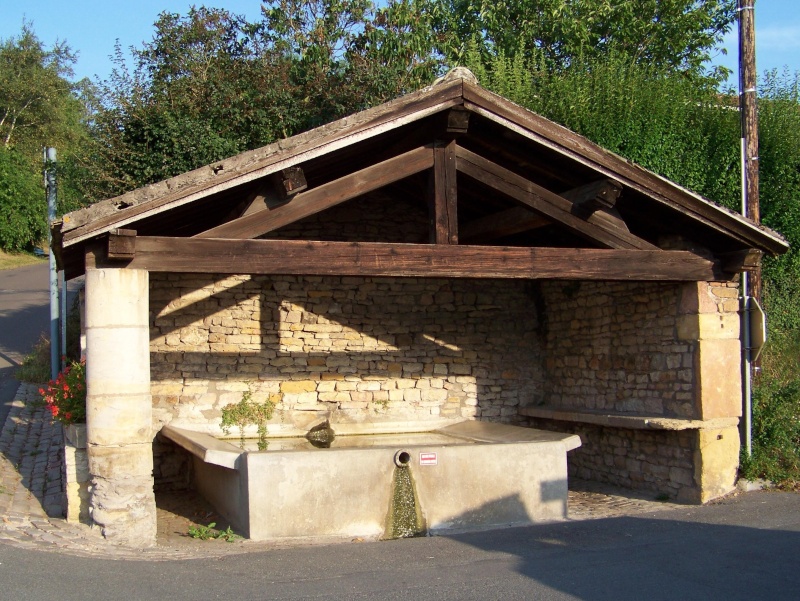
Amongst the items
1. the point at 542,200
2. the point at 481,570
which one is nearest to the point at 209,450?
the point at 481,570

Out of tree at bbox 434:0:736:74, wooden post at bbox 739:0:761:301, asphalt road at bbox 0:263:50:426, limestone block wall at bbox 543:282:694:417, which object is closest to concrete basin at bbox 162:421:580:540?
limestone block wall at bbox 543:282:694:417

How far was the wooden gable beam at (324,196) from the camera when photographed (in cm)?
654

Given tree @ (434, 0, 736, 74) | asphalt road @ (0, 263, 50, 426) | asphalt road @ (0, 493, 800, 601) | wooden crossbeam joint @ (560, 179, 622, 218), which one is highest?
tree @ (434, 0, 736, 74)

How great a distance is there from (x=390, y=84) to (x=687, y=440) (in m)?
8.08

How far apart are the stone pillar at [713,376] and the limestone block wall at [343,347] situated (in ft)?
9.34

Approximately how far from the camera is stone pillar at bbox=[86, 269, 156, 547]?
6.31 m

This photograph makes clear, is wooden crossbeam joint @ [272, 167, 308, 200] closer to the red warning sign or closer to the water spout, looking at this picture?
the water spout

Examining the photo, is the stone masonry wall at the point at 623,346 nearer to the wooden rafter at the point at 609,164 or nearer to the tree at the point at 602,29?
the wooden rafter at the point at 609,164

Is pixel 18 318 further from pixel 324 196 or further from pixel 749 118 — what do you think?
pixel 749 118

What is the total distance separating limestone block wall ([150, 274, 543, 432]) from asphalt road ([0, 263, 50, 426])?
10.7 feet

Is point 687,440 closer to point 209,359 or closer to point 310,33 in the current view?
point 209,359

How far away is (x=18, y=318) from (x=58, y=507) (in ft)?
38.4

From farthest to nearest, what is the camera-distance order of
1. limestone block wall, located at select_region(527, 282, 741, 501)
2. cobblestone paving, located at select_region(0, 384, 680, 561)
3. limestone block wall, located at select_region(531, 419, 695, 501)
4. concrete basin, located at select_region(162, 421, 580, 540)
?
limestone block wall, located at select_region(531, 419, 695, 501) < limestone block wall, located at select_region(527, 282, 741, 501) < concrete basin, located at select_region(162, 421, 580, 540) < cobblestone paving, located at select_region(0, 384, 680, 561)

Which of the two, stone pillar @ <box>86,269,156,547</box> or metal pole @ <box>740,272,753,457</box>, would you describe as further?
metal pole @ <box>740,272,753,457</box>
